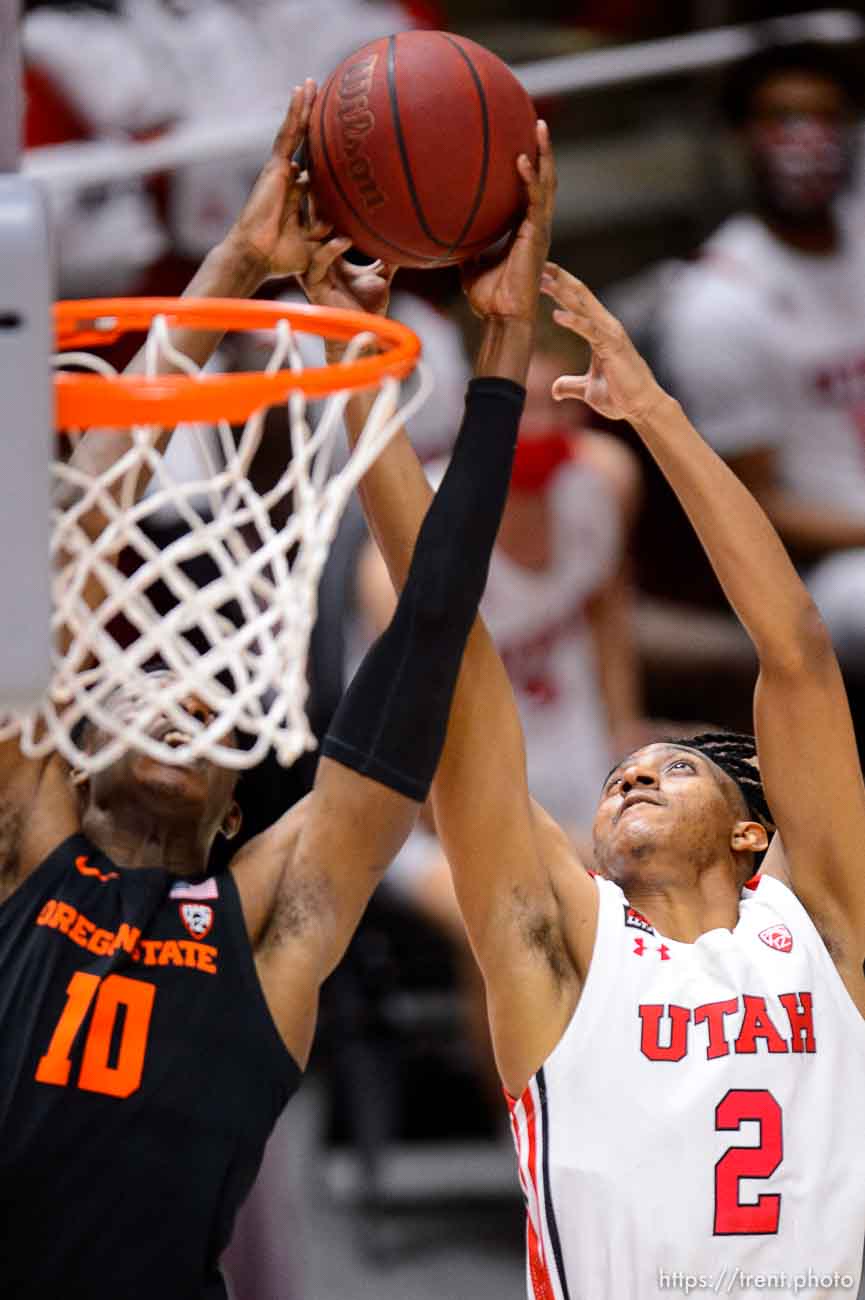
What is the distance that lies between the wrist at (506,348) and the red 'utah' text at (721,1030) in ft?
2.66

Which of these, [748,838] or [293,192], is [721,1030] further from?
[293,192]

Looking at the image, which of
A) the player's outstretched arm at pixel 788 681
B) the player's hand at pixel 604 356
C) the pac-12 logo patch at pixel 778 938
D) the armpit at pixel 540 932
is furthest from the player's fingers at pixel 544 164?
the pac-12 logo patch at pixel 778 938

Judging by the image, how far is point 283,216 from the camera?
275 cm

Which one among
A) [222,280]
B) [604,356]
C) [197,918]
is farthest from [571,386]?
[197,918]

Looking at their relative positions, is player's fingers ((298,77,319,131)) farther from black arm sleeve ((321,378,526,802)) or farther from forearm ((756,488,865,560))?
forearm ((756,488,865,560))

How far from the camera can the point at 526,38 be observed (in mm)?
6199

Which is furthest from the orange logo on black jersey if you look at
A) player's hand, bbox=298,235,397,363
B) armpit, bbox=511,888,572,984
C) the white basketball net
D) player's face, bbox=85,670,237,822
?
player's hand, bbox=298,235,397,363

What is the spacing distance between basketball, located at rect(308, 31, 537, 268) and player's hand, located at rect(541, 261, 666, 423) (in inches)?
5.5

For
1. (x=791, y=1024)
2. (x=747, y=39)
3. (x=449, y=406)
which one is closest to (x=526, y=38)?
(x=747, y=39)

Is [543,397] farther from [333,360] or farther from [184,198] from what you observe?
[333,360]

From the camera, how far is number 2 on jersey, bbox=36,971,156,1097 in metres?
2.57

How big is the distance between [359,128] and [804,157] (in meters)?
2.68

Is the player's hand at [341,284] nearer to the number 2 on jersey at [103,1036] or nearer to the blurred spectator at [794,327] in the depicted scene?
the number 2 on jersey at [103,1036]

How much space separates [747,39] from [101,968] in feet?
12.2
